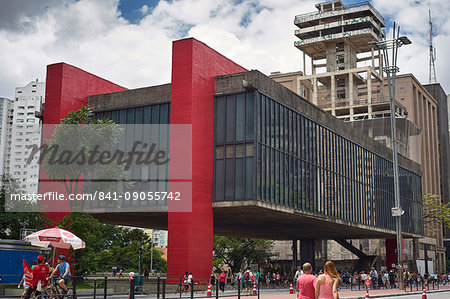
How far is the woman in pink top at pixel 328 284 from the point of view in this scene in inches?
420

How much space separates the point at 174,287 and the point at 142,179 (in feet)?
31.2

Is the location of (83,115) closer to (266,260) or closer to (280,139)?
(280,139)

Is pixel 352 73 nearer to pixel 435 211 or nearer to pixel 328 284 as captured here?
pixel 435 211

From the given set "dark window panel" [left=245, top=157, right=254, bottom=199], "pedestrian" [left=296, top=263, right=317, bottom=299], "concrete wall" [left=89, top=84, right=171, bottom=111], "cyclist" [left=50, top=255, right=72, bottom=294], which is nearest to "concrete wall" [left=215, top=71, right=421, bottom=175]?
"concrete wall" [left=89, top=84, right=171, bottom=111]

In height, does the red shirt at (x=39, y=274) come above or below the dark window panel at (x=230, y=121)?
below

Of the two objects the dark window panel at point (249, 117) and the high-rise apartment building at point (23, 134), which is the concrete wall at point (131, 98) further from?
the high-rise apartment building at point (23, 134)

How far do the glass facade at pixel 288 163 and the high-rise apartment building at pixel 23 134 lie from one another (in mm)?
125813

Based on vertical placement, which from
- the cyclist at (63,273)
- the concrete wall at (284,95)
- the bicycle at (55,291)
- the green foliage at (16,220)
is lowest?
the bicycle at (55,291)

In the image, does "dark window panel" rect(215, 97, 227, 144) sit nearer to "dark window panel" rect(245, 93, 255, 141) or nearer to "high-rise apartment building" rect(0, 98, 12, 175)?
"dark window panel" rect(245, 93, 255, 141)

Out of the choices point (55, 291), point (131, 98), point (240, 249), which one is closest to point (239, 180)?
point (131, 98)

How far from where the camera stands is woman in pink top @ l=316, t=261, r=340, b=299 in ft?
35.0

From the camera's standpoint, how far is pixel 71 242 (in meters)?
22.3

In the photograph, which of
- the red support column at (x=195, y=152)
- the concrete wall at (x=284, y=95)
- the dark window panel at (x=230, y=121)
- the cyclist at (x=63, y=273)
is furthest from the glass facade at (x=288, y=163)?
the cyclist at (x=63, y=273)

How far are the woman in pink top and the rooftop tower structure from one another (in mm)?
101505
